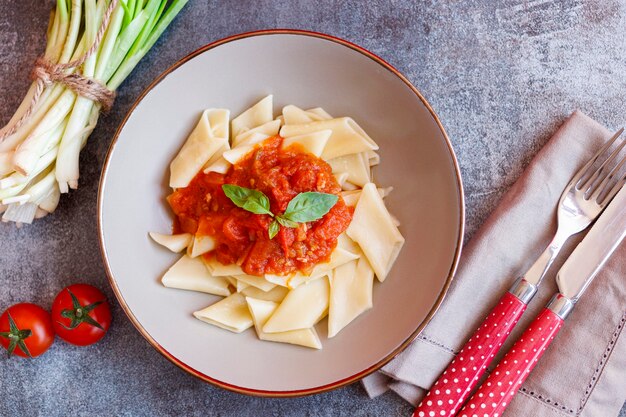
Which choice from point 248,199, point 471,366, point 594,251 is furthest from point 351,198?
point 594,251

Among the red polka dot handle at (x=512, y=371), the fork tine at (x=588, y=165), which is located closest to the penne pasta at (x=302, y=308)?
the red polka dot handle at (x=512, y=371)

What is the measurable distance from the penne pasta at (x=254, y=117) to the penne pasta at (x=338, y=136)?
0.15 m

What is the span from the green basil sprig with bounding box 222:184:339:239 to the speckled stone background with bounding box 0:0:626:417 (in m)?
1.09

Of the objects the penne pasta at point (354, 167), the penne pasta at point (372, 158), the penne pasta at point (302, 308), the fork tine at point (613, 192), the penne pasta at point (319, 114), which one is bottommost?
the penne pasta at point (302, 308)

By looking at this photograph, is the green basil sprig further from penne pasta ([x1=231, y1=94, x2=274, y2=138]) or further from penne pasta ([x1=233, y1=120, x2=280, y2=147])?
penne pasta ([x1=231, y1=94, x2=274, y2=138])

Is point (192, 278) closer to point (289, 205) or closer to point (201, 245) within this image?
point (201, 245)

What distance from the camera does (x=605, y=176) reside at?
12.3ft

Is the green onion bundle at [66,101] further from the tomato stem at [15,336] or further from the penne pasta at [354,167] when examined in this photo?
the penne pasta at [354,167]

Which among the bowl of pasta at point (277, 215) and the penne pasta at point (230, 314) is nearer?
the bowl of pasta at point (277, 215)

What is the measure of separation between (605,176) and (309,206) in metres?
1.85

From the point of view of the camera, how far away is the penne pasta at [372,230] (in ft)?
12.0

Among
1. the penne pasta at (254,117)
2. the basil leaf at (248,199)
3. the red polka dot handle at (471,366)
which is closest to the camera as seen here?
the basil leaf at (248,199)

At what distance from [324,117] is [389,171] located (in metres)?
0.53

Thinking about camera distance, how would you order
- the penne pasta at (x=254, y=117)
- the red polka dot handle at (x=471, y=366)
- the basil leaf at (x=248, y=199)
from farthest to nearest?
the penne pasta at (x=254, y=117) → the red polka dot handle at (x=471, y=366) → the basil leaf at (x=248, y=199)
